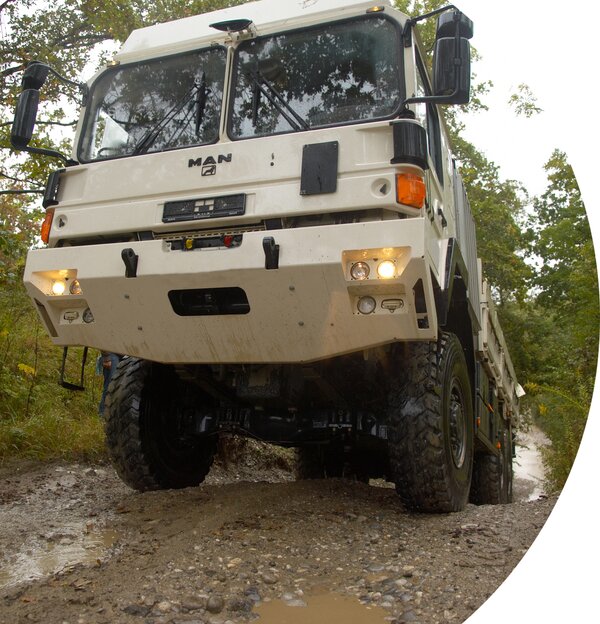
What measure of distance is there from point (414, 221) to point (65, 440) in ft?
15.0

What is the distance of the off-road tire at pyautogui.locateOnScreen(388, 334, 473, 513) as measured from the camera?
12.8ft

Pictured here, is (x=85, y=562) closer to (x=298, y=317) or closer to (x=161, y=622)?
(x=161, y=622)

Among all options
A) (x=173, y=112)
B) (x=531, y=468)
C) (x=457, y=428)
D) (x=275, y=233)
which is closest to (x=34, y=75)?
(x=173, y=112)

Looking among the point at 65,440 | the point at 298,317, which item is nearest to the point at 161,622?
the point at 298,317

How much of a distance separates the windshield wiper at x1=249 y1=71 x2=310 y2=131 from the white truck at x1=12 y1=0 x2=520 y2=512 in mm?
12

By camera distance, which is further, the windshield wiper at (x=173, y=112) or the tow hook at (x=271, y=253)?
the windshield wiper at (x=173, y=112)

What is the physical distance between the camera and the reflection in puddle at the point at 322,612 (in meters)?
2.61

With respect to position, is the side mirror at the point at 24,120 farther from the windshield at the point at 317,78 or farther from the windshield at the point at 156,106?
the windshield at the point at 317,78

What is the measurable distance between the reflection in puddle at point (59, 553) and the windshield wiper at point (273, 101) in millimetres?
2523

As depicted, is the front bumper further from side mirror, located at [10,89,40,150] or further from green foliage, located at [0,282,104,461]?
green foliage, located at [0,282,104,461]

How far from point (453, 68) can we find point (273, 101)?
107cm

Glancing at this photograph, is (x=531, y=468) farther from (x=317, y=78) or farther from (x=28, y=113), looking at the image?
(x=28, y=113)

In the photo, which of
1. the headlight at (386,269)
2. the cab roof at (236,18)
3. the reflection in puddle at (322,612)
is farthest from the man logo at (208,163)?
the reflection in puddle at (322,612)

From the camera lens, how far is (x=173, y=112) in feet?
13.8
